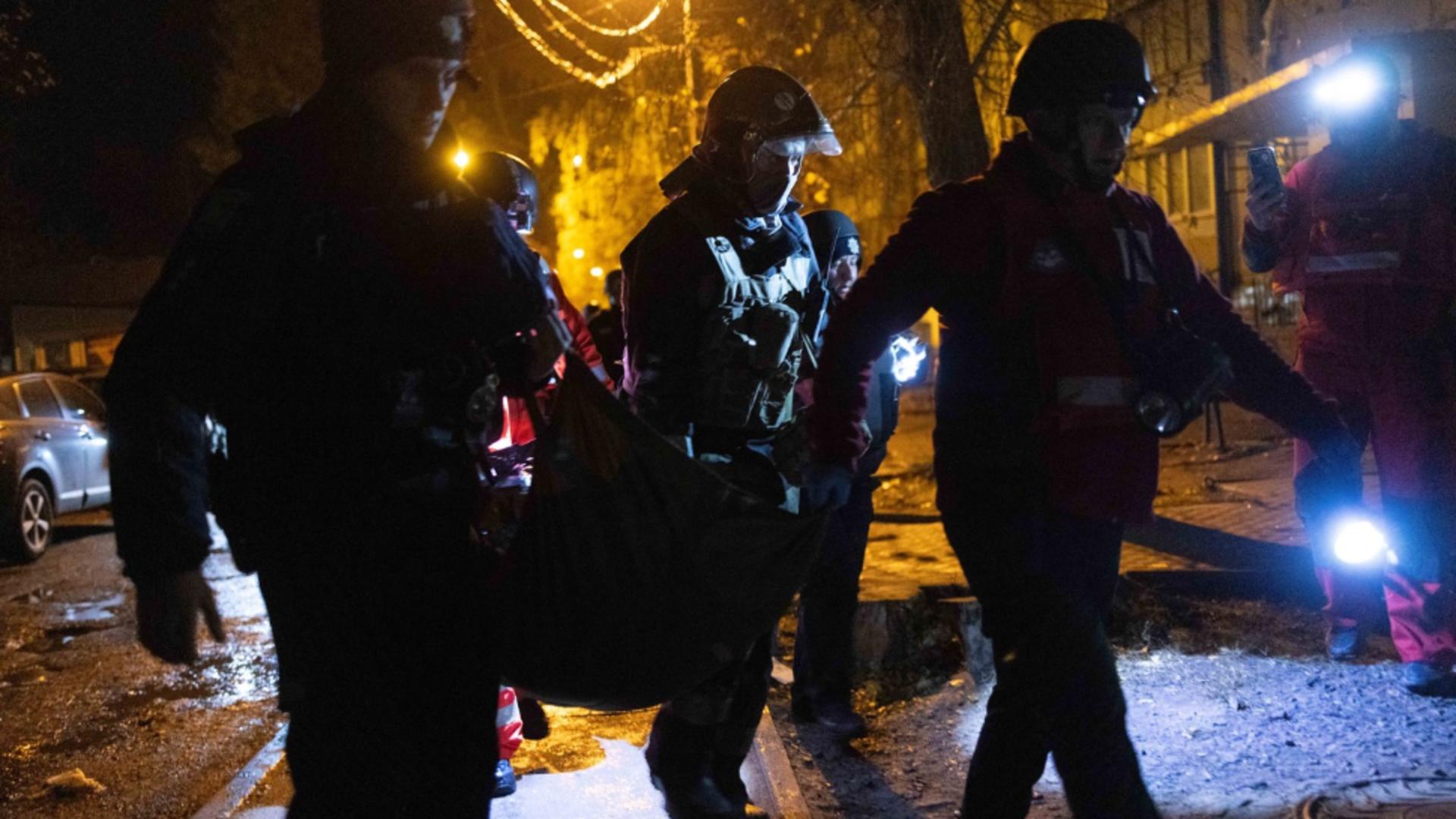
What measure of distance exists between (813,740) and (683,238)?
218 centimetres

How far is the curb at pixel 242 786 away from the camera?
13.5 ft

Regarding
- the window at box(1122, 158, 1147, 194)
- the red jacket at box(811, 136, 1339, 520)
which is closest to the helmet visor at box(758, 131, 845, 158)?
the red jacket at box(811, 136, 1339, 520)

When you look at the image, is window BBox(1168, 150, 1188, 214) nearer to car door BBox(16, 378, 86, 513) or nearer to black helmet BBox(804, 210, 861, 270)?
car door BBox(16, 378, 86, 513)

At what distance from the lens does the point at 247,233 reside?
2.22 m

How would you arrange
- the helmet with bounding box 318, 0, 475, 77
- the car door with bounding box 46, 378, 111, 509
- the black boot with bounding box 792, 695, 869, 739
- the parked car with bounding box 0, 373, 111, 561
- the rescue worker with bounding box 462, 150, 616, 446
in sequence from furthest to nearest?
1. the car door with bounding box 46, 378, 111, 509
2. the parked car with bounding box 0, 373, 111, 561
3. the black boot with bounding box 792, 695, 869, 739
4. the rescue worker with bounding box 462, 150, 616, 446
5. the helmet with bounding box 318, 0, 475, 77

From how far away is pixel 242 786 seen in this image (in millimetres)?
4344

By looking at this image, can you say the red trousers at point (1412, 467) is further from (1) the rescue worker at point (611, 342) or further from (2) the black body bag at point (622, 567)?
(2) the black body bag at point (622, 567)

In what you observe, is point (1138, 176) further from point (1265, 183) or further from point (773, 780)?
point (773, 780)

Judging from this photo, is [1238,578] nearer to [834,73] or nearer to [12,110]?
[834,73]

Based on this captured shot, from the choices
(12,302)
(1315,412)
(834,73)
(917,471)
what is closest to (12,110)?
(12,302)

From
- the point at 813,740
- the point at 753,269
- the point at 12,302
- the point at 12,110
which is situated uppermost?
the point at 12,110

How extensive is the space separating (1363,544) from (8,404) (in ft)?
37.6

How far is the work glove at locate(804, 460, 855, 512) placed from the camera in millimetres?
3070

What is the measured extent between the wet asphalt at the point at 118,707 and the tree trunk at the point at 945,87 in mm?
5924
